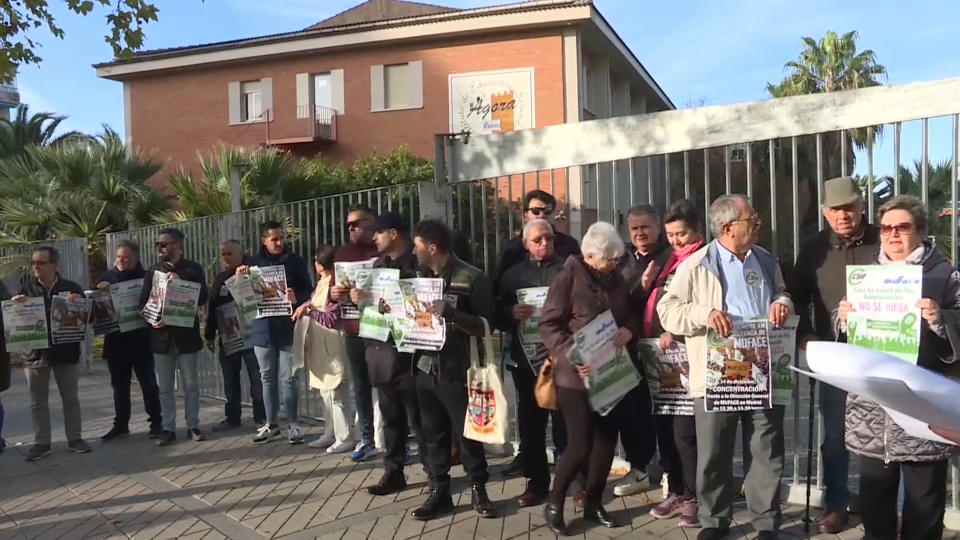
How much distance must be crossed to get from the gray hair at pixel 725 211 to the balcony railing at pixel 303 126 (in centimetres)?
2173

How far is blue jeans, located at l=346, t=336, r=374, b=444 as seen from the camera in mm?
6691

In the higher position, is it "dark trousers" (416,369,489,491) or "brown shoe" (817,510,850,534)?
"dark trousers" (416,369,489,491)

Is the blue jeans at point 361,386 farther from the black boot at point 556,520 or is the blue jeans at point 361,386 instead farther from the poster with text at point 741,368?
the poster with text at point 741,368

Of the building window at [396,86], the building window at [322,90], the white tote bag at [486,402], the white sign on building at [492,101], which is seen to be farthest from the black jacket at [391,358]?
the building window at [322,90]

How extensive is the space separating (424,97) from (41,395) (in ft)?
59.8

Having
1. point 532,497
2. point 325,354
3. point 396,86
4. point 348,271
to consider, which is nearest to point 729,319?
point 532,497

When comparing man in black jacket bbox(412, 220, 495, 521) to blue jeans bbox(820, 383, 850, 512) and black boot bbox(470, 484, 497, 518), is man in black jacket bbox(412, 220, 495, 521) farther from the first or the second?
blue jeans bbox(820, 383, 850, 512)

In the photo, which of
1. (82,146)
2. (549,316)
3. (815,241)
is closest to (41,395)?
(549,316)

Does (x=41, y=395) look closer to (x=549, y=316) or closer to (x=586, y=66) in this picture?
(x=549, y=316)

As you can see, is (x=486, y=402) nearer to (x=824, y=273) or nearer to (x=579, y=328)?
(x=579, y=328)

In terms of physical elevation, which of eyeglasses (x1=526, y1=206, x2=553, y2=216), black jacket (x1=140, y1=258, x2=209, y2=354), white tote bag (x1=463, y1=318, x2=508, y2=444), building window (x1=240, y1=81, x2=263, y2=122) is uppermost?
building window (x1=240, y1=81, x2=263, y2=122)

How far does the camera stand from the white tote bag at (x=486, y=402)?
5.05 metres

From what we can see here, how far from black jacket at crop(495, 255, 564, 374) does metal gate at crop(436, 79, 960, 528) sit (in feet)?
2.54

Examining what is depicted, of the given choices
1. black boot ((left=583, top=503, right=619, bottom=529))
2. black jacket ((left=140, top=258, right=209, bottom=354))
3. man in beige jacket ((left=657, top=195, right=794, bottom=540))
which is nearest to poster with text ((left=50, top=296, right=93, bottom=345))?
black jacket ((left=140, top=258, right=209, bottom=354))
